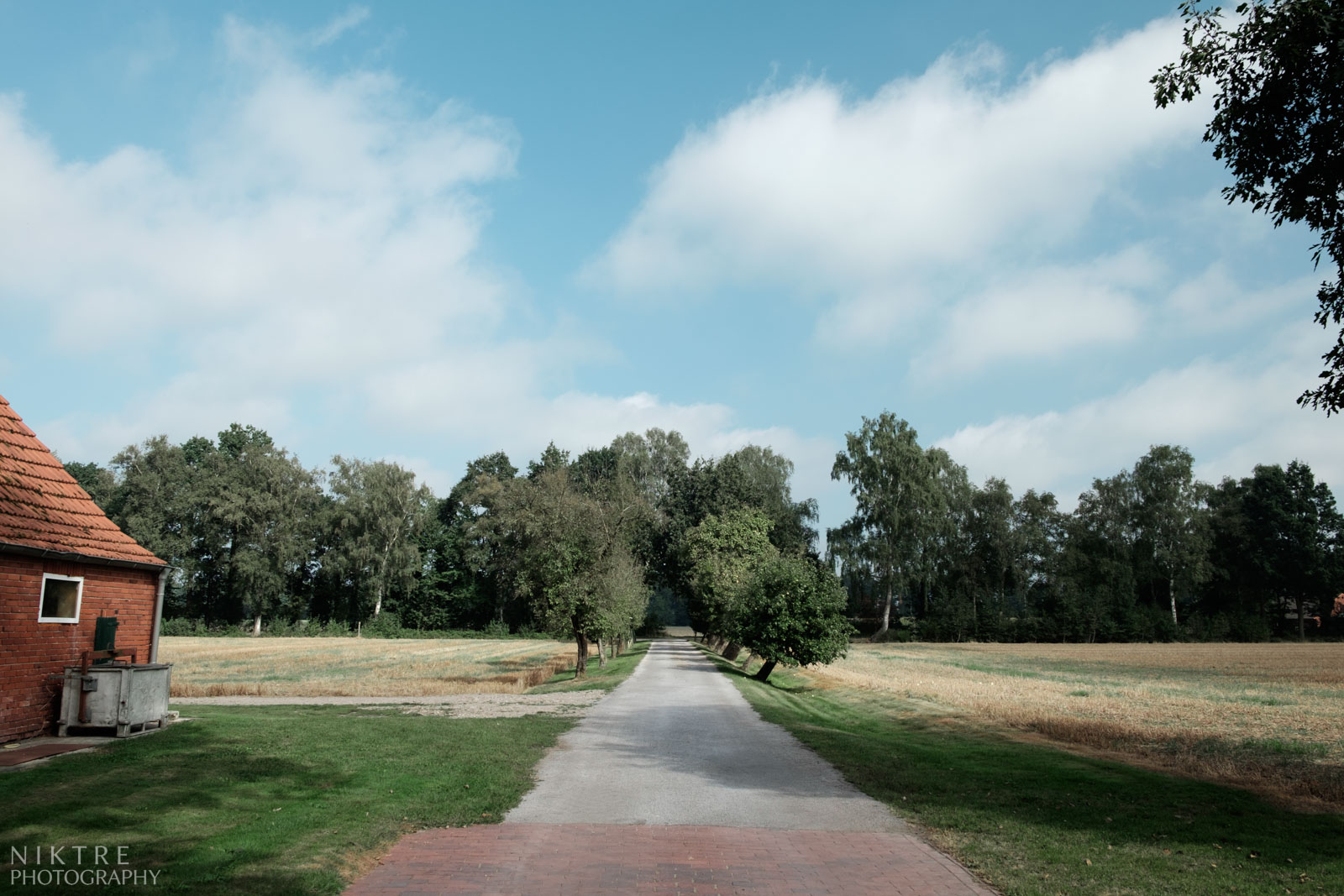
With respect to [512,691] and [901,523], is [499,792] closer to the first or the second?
[512,691]

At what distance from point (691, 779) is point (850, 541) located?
5815 cm

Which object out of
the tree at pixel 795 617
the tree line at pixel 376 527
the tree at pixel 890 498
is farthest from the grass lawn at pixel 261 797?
the tree at pixel 890 498

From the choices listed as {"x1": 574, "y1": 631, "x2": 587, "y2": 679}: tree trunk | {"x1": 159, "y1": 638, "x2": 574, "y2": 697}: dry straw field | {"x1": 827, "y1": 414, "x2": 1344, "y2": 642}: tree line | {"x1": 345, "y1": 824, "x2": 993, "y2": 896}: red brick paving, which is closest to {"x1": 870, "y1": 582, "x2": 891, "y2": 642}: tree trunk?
{"x1": 827, "y1": 414, "x2": 1344, "y2": 642}: tree line

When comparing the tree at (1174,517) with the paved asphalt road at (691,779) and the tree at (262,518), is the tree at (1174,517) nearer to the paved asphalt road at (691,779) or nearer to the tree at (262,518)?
the paved asphalt road at (691,779)

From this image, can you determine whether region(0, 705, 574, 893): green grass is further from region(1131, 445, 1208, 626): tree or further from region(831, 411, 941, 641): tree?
region(1131, 445, 1208, 626): tree

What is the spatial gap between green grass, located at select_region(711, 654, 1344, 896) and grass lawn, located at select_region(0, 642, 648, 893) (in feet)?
16.4

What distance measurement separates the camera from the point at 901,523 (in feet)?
211

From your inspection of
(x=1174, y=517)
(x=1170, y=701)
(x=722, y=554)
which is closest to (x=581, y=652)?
(x=722, y=554)

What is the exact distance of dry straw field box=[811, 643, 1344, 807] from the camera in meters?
12.9

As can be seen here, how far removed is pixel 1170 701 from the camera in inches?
931

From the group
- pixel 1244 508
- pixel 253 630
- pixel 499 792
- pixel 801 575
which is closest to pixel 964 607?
pixel 1244 508

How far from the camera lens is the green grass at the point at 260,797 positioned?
6.15 metres

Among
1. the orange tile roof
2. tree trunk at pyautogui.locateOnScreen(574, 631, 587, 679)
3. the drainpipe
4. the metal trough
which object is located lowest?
tree trunk at pyautogui.locateOnScreen(574, 631, 587, 679)

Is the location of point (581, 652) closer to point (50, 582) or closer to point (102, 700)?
point (102, 700)
